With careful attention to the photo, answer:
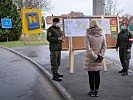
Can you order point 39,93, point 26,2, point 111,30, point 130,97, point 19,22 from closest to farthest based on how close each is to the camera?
1. point 130,97
2. point 39,93
3. point 111,30
4. point 19,22
5. point 26,2

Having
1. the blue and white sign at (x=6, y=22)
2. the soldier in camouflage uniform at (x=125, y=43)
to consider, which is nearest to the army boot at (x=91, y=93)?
the soldier in camouflage uniform at (x=125, y=43)

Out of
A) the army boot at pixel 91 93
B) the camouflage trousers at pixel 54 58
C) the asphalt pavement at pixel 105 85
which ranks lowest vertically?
the asphalt pavement at pixel 105 85

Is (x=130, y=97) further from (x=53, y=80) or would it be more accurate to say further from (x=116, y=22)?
(x=116, y=22)

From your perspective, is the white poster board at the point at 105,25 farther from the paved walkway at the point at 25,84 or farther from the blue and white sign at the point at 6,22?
the blue and white sign at the point at 6,22

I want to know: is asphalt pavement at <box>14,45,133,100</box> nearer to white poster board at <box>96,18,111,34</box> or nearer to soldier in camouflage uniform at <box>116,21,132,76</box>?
soldier in camouflage uniform at <box>116,21,132,76</box>

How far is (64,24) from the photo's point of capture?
12.4 metres

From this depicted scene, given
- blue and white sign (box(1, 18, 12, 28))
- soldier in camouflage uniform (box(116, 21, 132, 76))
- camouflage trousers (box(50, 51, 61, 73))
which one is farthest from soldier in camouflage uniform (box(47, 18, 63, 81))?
blue and white sign (box(1, 18, 12, 28))

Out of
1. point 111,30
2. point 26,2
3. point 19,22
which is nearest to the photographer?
point 111,30

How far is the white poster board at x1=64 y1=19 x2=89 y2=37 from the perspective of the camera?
40.5ft

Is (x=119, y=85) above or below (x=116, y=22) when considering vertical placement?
below

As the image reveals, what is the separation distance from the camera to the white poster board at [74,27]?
1236 cm

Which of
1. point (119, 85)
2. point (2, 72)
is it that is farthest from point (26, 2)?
point (119, 85)

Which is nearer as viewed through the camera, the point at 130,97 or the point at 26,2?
the point at 130,97

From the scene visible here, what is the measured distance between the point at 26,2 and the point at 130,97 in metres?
50.7
